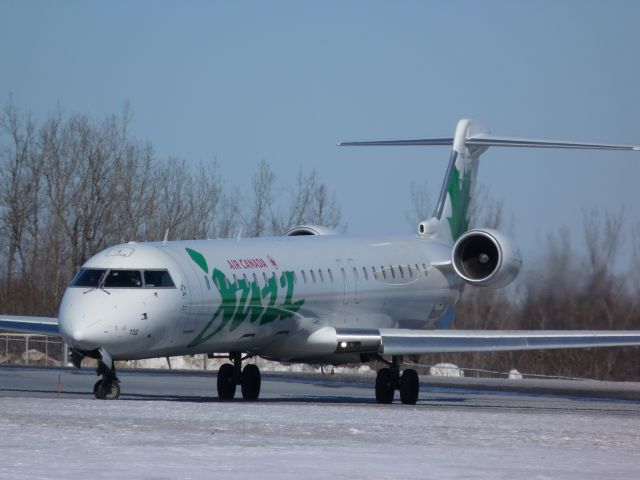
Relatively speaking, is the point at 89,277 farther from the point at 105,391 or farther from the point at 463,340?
the point at 463,340

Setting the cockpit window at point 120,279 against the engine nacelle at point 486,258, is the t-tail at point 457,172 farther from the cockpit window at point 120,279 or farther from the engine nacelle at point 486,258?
the cockpit window at point 120,279

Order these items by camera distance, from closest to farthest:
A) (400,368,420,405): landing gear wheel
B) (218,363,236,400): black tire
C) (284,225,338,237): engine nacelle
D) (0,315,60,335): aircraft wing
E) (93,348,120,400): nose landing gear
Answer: (93,348,120,400): nose landing gear, (0,315,60,335): aircraft wing, (218,363,236,400): black tire, (400,368,420,405): landing gear wheel, (284,225,338,237): engine nacelle

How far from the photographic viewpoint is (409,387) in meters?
26.2

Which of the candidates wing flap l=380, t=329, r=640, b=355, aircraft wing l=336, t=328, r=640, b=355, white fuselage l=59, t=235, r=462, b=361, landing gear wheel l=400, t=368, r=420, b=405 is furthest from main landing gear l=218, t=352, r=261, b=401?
landing gear wheel l=400, t=368, r=420, b=405

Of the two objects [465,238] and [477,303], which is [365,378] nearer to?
[477,303]

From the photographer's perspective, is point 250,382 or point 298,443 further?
point 250,382

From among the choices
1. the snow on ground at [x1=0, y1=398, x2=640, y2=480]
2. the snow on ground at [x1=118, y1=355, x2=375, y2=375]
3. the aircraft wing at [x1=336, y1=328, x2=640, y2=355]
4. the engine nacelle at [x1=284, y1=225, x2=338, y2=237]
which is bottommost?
the snow on ground at [x1=0, y1=398, x2=640, y2=480]

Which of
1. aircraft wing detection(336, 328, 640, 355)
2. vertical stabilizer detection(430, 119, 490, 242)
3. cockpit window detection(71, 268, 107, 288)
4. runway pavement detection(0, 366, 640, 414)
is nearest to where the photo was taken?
cockpit window detection(71, 268, 107, 288)

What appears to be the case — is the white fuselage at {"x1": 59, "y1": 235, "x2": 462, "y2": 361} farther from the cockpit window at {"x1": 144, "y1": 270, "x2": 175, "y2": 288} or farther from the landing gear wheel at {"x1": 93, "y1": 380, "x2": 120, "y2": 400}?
the landing gear wheel at {"x1": 93, "y1": 380, "x2": 120, "y2": 400}

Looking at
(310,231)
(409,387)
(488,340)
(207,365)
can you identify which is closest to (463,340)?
(488,340)

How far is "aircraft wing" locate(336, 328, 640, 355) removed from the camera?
24516 mm

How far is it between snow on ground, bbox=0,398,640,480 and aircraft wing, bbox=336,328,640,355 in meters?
5.07

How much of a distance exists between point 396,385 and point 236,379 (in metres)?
2.97

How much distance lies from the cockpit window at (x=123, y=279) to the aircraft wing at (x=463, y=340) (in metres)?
4.85
